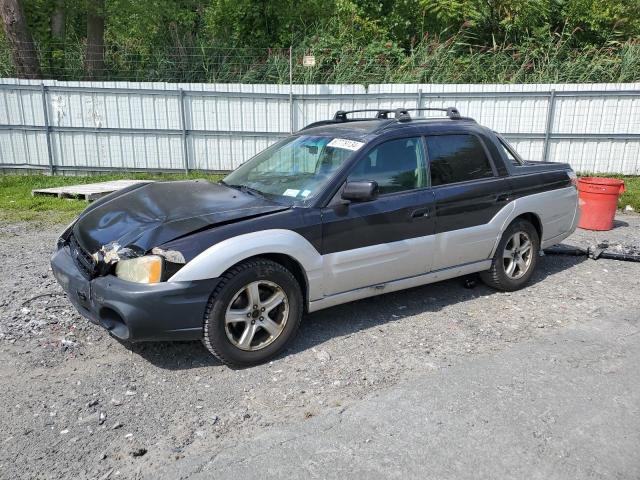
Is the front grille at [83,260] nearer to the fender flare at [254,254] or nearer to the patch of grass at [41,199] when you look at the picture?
the fender flare at [254,254]

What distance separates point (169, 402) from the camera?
141 inches

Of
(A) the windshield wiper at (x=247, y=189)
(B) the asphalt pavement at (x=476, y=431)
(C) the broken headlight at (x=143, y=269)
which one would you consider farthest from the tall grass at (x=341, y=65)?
(B) the asphalt pavement at (x=476, y=431)

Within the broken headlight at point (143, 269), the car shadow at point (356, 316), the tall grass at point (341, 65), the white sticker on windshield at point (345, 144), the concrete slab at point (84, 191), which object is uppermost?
the tall grass at point (341, 65)

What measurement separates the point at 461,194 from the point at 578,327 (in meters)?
1.52

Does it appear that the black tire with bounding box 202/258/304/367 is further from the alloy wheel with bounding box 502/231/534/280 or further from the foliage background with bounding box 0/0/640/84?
the foliage background with bounding box 0/0/640/84

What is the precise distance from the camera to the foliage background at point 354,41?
1399 centimetres

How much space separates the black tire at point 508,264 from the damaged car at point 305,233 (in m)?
0.01

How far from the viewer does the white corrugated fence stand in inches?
482

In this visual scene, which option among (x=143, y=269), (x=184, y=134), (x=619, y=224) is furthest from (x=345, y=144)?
(x=184, y=134)

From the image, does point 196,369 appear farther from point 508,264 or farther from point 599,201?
point 599,201

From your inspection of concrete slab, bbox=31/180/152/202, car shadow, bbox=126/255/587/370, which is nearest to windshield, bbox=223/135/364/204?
car shadow, bbox=126/255/587/370

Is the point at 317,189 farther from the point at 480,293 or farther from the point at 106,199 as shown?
the point at 480,293

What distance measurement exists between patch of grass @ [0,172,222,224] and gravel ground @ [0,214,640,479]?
312cm

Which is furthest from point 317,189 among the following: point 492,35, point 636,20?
point 636,20
